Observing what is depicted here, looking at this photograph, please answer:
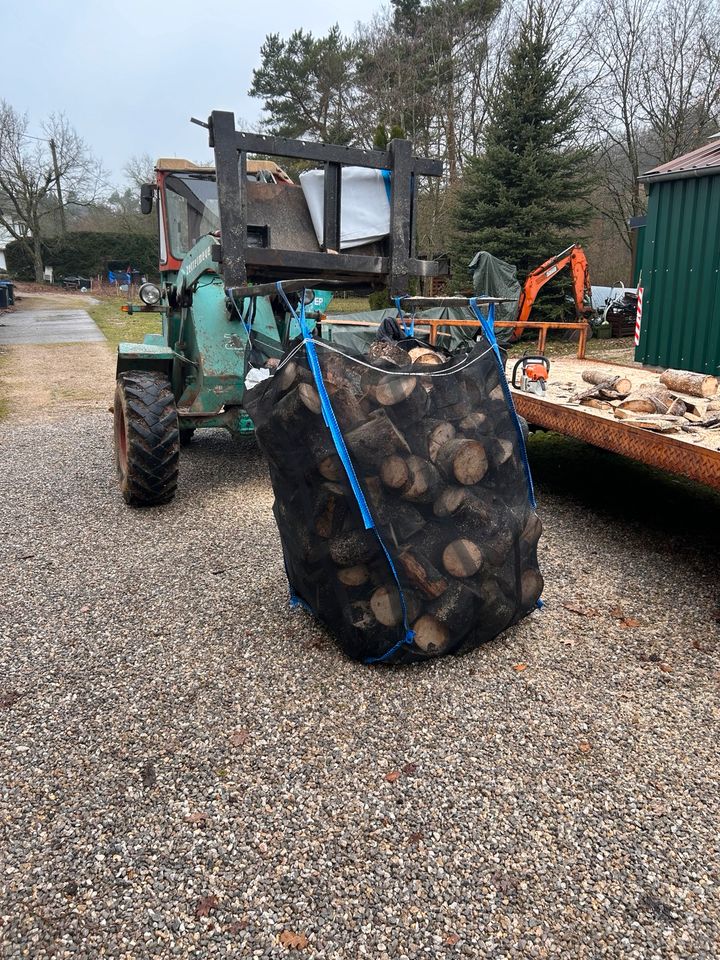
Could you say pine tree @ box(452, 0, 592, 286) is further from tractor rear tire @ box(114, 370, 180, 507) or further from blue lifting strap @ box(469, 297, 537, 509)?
blue lifting strap @ box(469, 297, 537, 509)

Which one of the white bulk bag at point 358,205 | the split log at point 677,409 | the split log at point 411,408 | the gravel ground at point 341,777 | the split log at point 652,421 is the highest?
the white bulk bag at point 358,205

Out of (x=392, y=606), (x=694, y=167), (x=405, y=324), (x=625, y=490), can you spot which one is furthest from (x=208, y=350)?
(x=694, y=167)

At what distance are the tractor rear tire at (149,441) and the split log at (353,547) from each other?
7.25ft

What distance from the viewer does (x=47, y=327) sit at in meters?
20.4

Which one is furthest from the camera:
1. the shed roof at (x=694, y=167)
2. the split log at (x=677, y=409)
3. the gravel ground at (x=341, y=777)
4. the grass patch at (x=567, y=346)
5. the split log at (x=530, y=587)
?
the grass patch at (x=567, y=346)

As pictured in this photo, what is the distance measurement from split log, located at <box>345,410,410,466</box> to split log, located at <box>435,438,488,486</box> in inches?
8.0

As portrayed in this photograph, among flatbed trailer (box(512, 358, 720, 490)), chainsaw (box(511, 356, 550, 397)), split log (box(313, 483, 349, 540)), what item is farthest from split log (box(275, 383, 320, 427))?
chainsaw (box(511, 356, 550, 397))

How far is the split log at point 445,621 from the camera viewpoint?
2.83 m

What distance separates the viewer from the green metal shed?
24.7ft

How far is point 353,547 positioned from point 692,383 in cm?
315

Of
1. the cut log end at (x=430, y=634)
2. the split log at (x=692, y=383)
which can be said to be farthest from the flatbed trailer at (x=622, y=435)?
the cut log end at (x=430, y=634)

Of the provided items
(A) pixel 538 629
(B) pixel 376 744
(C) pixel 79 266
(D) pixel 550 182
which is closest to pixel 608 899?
(B) pixel 376 744

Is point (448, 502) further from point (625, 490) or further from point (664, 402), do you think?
point (625, 490)

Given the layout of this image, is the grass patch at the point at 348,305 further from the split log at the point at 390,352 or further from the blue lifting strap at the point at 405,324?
the split log at the point at 390,352
